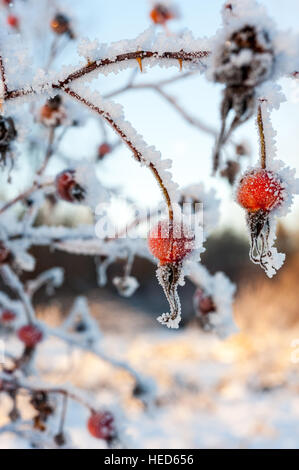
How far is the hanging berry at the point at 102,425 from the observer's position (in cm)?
135

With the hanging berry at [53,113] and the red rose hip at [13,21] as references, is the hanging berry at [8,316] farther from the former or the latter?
the red rose hip at [13,21]

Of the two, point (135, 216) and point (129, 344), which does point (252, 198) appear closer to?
point (135, 216)

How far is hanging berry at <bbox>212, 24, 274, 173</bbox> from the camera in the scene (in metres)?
0.40

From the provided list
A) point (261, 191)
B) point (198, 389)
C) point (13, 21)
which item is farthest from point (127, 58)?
point (198, 389)

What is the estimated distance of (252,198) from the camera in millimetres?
633

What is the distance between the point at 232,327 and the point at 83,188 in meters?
0.74

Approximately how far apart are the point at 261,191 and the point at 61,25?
140cm

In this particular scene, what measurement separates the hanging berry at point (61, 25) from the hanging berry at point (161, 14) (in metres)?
0.33

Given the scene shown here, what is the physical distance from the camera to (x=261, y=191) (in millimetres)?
623

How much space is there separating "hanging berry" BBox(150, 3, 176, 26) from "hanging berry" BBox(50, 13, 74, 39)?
0.33 metres

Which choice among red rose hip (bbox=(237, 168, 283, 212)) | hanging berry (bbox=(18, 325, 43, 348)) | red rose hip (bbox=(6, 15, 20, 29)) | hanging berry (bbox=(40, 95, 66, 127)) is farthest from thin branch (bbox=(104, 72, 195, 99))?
hanging berry (bbox=(18, 325, 43, 348))

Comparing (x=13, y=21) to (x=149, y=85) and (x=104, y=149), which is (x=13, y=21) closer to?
(x=104, y=149)

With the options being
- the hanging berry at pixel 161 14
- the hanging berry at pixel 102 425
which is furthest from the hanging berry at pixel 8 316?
the hanging berry at pixel 161 14

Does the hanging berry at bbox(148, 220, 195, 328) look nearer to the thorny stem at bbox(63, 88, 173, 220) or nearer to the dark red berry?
the thorny stem at bbox(63, 88, 173, 220)
